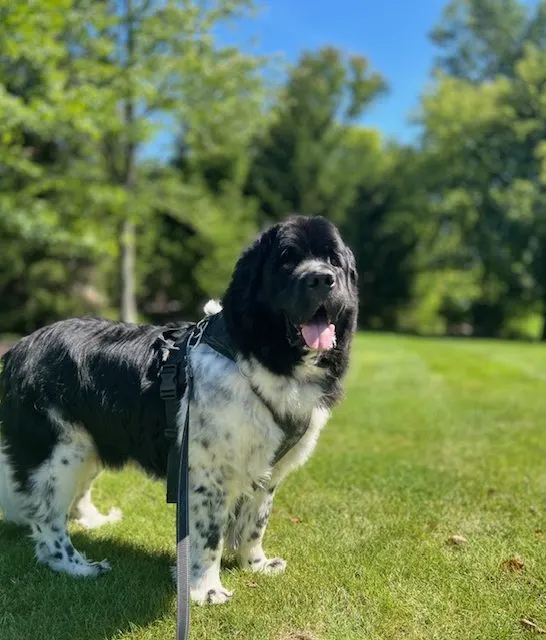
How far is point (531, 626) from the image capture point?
3221 millimetres

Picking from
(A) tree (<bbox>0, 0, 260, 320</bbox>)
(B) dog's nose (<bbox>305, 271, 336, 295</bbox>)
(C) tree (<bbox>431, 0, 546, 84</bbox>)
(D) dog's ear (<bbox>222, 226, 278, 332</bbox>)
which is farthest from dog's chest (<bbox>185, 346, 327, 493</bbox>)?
(C) tree (<bbox>431, 0, 546, 84</bbox>)

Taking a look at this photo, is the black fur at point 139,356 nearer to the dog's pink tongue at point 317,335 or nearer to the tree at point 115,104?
the dog's pink tongue at point 317,335

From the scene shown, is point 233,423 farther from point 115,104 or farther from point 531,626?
point 115,104

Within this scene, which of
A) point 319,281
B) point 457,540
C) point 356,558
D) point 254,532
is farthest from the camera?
point 457,540

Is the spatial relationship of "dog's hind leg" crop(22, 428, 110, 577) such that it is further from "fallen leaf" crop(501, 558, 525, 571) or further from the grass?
"fallen leaf" crop(501, 558, 525, 571)

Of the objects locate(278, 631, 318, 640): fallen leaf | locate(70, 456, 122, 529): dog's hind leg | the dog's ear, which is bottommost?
locate(70, 456, 122, 529): dog's hind leg

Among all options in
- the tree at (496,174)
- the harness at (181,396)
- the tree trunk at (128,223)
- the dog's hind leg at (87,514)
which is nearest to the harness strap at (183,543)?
the harness at (181,396)

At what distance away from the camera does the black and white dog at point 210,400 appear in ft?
10.7

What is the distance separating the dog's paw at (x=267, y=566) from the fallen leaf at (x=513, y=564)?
4.48 ft

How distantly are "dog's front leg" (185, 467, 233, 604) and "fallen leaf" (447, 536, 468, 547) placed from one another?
164cm

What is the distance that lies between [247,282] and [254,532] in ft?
5.15

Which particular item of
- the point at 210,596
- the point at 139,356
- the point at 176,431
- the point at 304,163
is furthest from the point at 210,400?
the point at 304,163

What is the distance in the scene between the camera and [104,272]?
24.3 m

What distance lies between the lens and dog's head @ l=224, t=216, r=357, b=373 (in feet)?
10.2
